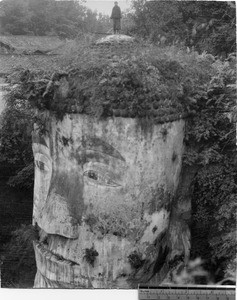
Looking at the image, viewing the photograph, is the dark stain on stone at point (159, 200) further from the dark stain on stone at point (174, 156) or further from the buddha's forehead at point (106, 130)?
the buddha's forehead at point (106, 130)

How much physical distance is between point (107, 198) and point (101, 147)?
1.51 ft

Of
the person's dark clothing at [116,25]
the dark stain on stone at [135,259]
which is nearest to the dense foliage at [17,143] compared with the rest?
the person's dark clothing at [116,25]

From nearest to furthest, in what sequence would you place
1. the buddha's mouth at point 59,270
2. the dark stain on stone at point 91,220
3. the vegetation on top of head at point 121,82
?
the vegetation on top of head at point 121,82 < the dark stain on stone at point 91,220 < the buddha's mouth at point 59,270

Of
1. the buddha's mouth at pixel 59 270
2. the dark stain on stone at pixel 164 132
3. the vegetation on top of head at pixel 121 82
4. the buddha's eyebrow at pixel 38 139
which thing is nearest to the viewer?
the vegetation on top of head at pixel 121 82

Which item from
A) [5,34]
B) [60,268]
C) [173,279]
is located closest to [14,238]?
[60,268]

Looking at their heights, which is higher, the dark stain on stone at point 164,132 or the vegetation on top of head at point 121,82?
the vegetation on top of head at point 121,82

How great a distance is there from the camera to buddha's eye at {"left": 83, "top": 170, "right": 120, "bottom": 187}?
469 centimetres

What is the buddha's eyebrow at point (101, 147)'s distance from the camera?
4609mm

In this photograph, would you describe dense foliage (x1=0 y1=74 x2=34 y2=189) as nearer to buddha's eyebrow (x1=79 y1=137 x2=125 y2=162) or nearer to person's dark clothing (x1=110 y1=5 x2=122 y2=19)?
buddha's eyebrow (x1=79 y1=137 x2=125 y2=162)

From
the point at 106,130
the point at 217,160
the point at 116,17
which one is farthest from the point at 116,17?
the point at 217,160

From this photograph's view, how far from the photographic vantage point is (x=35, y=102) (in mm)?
4793

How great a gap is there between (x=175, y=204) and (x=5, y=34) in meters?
2.22

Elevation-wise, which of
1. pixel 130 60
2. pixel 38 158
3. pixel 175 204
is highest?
pixel 130 60

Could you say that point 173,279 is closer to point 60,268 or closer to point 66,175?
point 60,268
